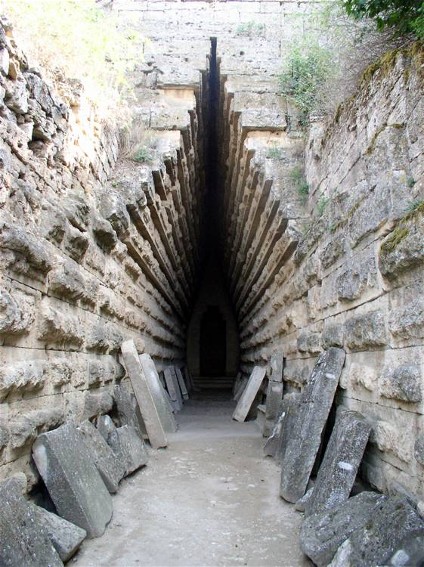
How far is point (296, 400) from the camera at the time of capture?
528cm

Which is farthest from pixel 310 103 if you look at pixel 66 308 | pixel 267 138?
pixel 66 308

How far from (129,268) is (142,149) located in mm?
1513

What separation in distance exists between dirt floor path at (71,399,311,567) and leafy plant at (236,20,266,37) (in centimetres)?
586

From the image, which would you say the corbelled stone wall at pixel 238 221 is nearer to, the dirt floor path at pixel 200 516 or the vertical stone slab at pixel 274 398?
the vertical stone slab at pixel 274 398

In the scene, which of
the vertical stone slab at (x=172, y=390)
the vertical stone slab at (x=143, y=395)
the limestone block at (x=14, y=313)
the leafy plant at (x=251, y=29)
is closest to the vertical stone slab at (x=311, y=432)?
the vertical stone slab at (x=143, y=395)

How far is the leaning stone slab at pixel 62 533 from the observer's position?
280 cm

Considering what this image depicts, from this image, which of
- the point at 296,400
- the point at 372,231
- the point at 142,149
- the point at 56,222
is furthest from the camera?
the point at 142,149

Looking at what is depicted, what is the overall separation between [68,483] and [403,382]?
2194 millimetres

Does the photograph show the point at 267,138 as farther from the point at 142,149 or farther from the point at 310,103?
the point at 142,149

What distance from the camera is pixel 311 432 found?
3.99 metres

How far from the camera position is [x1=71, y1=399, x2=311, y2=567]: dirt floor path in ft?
9.99

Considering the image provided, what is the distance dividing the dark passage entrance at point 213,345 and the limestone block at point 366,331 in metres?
14.7

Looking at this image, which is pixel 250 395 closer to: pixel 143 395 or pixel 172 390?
pixel 172 390

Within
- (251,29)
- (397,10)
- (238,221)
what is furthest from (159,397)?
(251,29)
